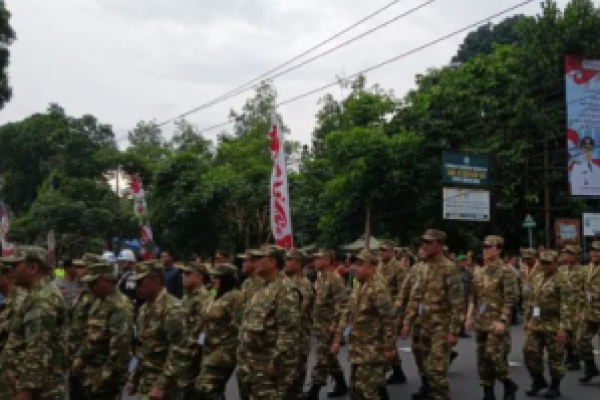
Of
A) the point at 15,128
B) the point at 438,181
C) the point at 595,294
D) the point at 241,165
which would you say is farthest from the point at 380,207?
the point at 15,128

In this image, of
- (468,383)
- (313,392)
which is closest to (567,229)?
(468,383)

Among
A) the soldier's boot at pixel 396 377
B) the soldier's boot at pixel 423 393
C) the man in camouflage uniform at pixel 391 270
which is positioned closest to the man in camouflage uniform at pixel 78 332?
the soldier's boot at pixel 423 393

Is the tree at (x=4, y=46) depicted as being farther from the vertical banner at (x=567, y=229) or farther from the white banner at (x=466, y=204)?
the vertical banner at (x=567, y=229)

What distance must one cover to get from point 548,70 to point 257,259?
2554 centimetres

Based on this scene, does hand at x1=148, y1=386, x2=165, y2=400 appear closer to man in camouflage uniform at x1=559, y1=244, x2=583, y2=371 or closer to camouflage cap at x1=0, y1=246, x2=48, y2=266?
camouflage cap at x1=0, y1=246, x2=48, y2=266

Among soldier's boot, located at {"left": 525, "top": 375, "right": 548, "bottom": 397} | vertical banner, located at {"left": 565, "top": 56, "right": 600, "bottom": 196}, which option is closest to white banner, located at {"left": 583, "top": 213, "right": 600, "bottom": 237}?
vertical banner, located at {"left": 565, "top": 56, "right": 600, "bottom": 196}

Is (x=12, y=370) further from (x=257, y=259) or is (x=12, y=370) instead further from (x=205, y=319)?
(x=257, y=259)

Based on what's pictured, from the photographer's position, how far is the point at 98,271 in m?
6.54

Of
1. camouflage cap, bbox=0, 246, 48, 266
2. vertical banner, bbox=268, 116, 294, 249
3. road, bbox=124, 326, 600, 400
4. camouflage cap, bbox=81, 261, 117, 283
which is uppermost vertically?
vertical banner, bbox=268, 116, 294, 249

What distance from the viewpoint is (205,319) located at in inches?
277

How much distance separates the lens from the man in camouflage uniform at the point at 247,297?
21.9ft

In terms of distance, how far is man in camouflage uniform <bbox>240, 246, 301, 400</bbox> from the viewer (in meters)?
6.59

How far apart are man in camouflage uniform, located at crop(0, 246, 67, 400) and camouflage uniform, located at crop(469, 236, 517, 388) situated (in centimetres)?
500

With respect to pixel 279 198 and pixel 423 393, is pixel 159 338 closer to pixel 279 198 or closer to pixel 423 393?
pixel 423 393
